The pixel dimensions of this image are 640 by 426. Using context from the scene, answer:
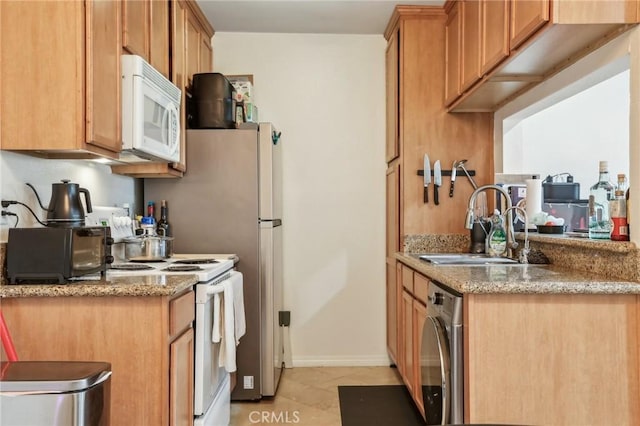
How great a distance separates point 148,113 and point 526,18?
1670 millimetres

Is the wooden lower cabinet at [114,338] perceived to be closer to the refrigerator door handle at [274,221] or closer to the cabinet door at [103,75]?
the cabinet door at [103,75]

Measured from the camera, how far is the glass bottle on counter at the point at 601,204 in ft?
7.09

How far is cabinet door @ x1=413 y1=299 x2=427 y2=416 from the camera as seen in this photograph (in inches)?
96.5

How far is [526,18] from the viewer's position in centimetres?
194

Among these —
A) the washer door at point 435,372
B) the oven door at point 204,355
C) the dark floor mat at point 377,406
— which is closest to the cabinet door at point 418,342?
the washer door at point 435,372

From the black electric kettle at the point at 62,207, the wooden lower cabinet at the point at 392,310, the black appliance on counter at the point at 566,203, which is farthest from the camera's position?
the wooden lower cabinet at the point at 392,310

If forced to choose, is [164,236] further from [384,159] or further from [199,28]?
[384,159]

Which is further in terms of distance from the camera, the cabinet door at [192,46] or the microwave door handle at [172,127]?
the cabinet door at [192,46]

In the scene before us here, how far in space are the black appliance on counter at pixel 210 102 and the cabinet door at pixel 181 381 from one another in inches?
55.8

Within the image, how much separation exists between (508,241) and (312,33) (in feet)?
6.91

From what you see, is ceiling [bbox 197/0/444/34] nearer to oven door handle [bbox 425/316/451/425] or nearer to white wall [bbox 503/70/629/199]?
white wall [bbox 503/70/629/199]

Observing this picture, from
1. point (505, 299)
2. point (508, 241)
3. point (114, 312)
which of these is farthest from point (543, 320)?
point (114, 312)

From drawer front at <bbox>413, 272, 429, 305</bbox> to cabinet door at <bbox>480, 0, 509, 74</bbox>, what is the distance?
3.51ft

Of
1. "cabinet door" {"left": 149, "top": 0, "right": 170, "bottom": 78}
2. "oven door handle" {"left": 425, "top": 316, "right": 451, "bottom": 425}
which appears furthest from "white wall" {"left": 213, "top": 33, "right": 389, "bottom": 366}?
"oven door handle" {"left": 425, "top": 316, "right": 451, "bottom": 425}
